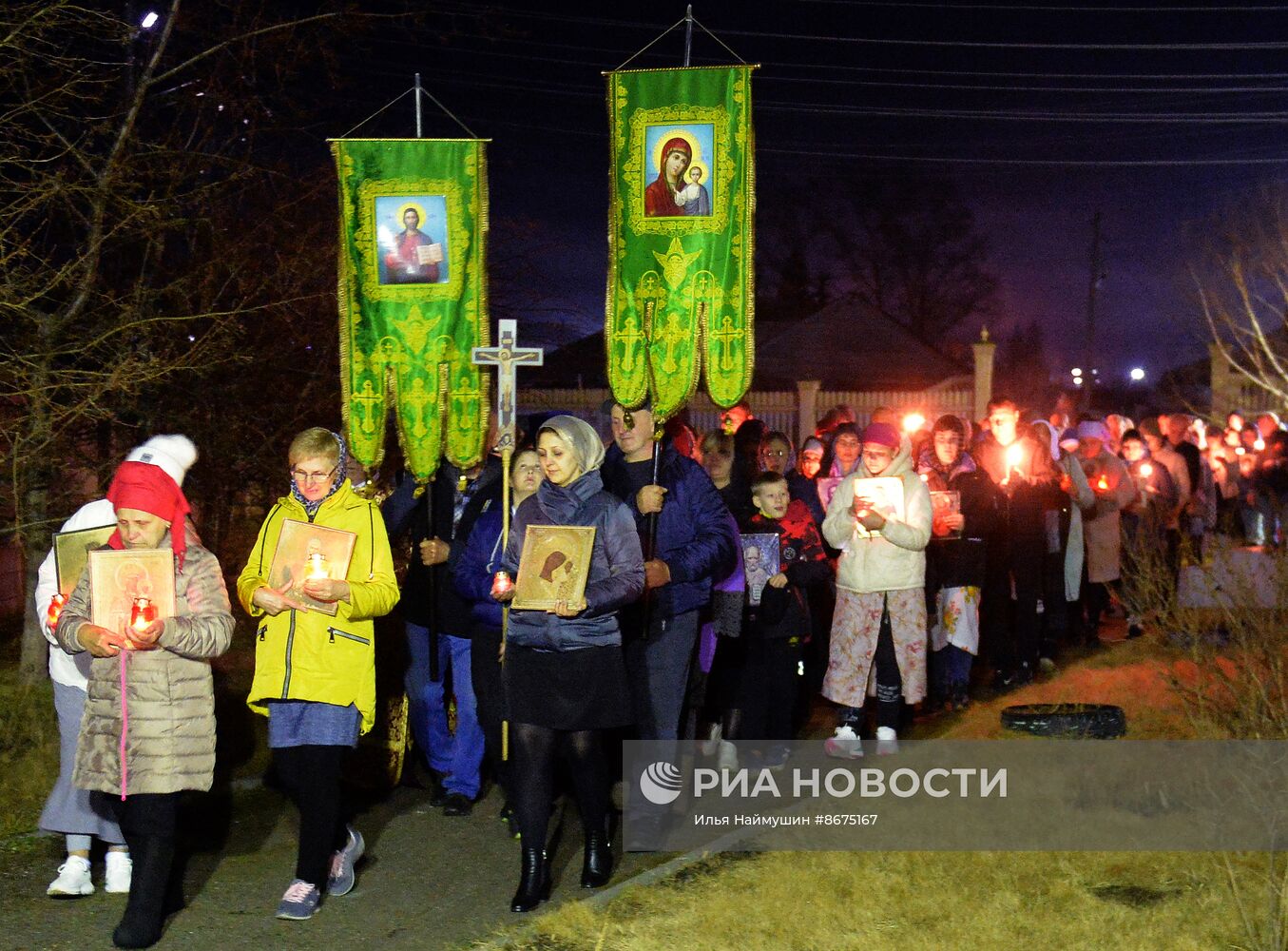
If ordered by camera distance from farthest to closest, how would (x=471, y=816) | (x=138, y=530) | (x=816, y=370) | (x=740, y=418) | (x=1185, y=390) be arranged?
(x=1185, y=390)
(x=816, y=370)
(x=740, y=418)
(x=471, y=816)
(x=138, y=530)

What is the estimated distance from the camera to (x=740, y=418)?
1207 cm

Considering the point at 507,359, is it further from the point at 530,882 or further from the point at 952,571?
the point at 952,571

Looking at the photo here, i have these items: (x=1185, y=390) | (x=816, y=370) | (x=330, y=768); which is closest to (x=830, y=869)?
(x=330, y=768)

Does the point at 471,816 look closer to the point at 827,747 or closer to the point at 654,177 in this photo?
the point at 827,747

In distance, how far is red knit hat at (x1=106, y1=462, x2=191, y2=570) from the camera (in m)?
5.79

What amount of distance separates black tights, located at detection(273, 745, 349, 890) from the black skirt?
78 cm

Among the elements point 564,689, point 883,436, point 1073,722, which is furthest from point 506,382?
point 1073,722

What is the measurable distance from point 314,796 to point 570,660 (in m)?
1.18

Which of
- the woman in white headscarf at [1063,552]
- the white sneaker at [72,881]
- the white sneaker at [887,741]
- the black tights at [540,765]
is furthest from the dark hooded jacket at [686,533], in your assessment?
the woman in white headscarf at [1063,552]

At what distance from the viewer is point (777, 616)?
891 centimetres

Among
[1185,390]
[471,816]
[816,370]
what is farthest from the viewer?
[1185,390]

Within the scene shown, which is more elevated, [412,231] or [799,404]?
[412,231]

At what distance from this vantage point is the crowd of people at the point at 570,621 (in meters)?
5.89

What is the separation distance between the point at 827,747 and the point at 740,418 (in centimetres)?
370
